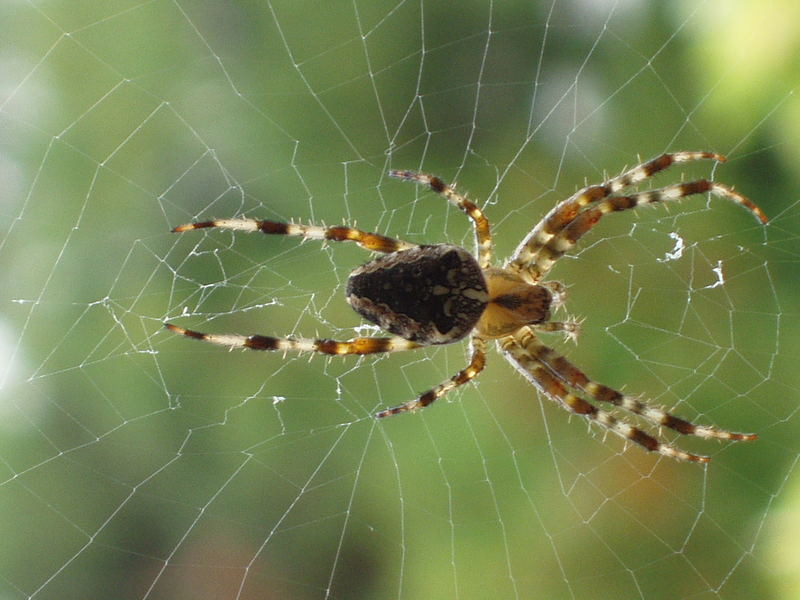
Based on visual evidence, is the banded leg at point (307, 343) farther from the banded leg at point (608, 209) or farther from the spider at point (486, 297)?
the banded leg at point (608, 209)

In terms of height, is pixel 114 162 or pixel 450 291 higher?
pixel 114 162

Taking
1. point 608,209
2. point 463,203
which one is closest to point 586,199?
point 608,209

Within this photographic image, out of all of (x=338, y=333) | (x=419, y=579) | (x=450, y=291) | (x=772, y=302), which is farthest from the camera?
(x=419, y=579)

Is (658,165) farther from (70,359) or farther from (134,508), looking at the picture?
(134,508)

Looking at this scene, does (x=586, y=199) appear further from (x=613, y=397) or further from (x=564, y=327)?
(x=613, y=397)

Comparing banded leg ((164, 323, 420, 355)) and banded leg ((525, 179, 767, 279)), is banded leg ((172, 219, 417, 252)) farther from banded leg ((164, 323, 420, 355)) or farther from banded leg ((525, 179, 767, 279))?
banded leg ((525, 179, 767, 279))

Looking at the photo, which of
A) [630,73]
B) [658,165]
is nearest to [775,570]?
[658,165]

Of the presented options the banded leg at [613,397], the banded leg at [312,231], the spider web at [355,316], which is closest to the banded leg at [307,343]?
the banded leg at [312,231]
